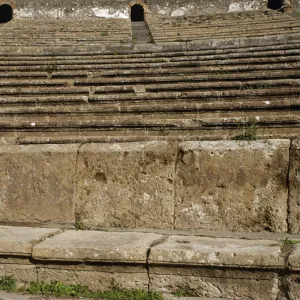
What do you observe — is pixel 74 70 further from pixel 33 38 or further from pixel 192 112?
pixel 33 38

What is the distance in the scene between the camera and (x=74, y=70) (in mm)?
11000

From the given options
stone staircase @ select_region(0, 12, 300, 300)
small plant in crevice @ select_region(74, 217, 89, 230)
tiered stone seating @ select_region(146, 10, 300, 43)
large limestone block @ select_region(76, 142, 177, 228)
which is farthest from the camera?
tiered stone seating @ select_region(146, 10, 300, 43)

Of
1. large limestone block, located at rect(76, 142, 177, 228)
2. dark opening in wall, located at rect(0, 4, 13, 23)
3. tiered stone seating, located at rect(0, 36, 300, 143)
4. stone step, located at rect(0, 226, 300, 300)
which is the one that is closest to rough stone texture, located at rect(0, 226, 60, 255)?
stone step, located at rect(0, 226, 300, 300)

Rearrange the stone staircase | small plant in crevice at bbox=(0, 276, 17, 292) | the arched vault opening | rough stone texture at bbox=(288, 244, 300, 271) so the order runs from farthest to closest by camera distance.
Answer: the arched vault opening < small plant in crevice at bbox=(0, 276, 17, 292) < the stone staircase < rough stone texture at bbox=(288, 244, 300, 271)

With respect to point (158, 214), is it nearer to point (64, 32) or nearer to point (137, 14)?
point (64, 32)

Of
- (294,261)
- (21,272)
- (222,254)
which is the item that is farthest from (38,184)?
(294,261)

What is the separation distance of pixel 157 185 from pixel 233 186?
1.83ft

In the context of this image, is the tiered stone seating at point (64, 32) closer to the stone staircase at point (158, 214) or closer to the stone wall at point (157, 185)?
the stone staircase at point (158, 214)

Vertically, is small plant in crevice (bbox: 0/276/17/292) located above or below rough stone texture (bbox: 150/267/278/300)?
below

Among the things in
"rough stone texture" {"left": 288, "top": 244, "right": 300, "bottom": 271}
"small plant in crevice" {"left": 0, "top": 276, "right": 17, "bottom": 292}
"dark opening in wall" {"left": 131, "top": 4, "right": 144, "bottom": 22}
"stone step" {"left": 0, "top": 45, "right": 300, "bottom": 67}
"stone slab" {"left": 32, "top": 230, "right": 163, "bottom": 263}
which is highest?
"dark opening in wall" {"left": 131, "top": 4, "right": 144, "bottom": 22}

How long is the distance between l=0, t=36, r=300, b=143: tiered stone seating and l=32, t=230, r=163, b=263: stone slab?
2.39 metres

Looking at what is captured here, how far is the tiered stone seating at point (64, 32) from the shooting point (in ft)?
55.5

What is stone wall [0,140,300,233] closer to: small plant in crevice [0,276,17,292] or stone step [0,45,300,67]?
small plant in crevice [0,276,17,292]

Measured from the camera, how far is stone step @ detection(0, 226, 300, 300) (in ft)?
9.45
